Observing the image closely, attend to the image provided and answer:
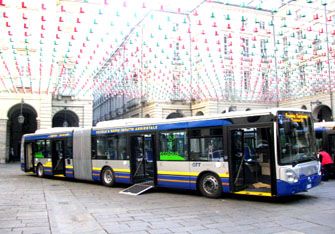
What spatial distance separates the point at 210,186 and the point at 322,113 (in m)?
30.2

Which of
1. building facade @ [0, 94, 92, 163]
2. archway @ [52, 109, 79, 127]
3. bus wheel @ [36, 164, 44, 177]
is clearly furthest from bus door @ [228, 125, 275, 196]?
archway @ [52, 109, 79, 127]

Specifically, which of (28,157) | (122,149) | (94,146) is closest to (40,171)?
(28,157)

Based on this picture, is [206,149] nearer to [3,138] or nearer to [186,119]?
[186,119]

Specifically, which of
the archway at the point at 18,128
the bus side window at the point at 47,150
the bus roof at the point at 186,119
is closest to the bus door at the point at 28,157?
the bus side window at the point at 47,150

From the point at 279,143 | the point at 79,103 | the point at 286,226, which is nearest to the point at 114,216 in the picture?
the point at 286,226

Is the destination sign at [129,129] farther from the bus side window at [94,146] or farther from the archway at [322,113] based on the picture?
the archway at [322,113]

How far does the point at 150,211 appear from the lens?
8570 mm

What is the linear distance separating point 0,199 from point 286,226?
8528 mm

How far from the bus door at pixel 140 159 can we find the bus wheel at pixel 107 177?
1138 mm

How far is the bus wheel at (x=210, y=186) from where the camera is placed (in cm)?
1039

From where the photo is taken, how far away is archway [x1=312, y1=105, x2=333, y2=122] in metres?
35.1

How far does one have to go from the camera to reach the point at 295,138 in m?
9.53

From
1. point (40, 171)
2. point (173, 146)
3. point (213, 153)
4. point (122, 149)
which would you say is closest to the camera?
Result: point (213, 153)

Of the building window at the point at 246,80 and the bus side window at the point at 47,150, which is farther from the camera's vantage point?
the building window at the point at 246,80
